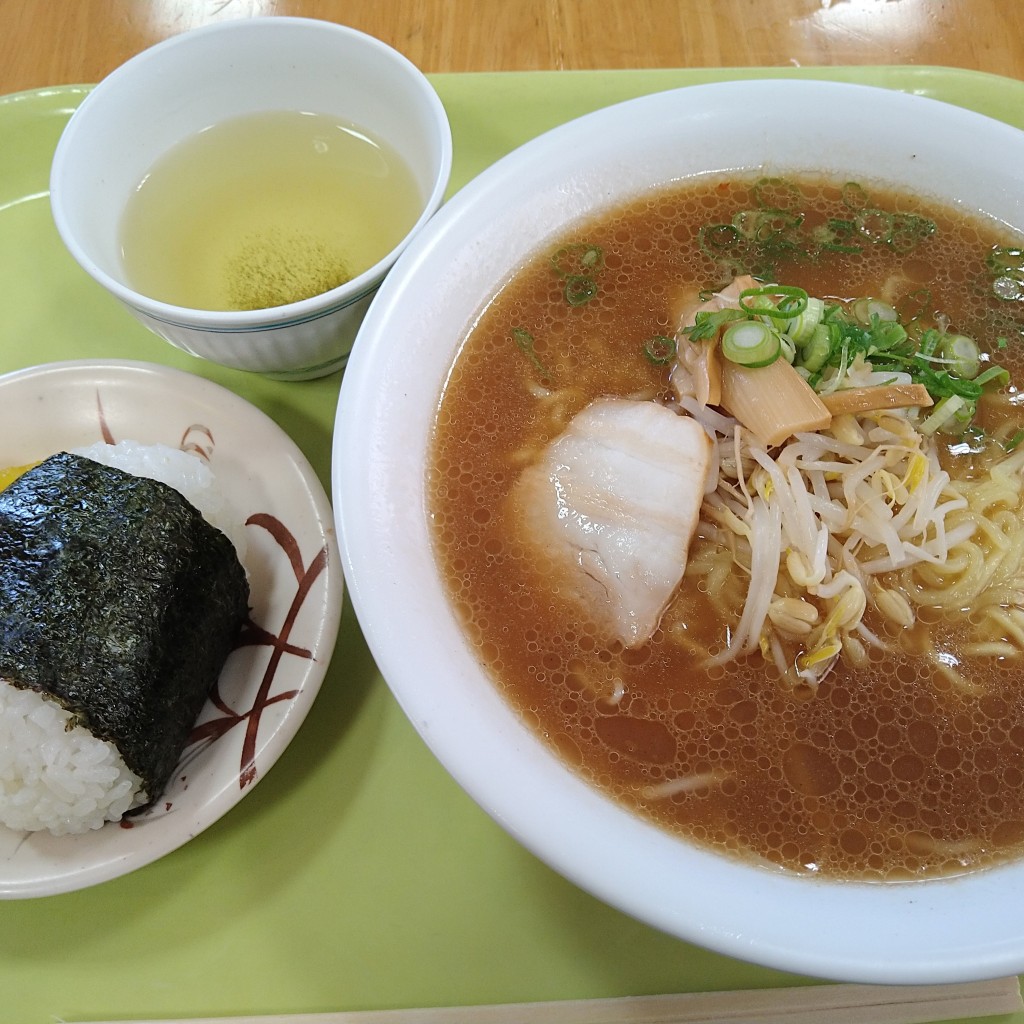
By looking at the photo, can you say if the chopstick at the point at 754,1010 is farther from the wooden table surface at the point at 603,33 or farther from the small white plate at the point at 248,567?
the wooden table surface at the point at 603,33

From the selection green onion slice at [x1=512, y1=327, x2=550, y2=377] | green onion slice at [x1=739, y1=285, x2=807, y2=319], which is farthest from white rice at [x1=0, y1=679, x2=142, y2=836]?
green onion slice at [x1=739, y1=285, x2=807, y2=319]

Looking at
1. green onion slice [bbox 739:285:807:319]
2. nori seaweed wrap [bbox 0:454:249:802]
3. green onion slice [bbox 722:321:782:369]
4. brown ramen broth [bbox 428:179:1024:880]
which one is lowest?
nori seaweed wrap [bbox 0:454:249:802]

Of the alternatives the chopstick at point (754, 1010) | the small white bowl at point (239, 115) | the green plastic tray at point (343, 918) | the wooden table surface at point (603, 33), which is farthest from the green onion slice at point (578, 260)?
the chopstick at point (754, 1010)

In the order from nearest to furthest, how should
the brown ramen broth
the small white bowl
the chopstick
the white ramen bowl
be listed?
the white ramen bowl
the brown ramen broth
the chopstick
the small white bowl

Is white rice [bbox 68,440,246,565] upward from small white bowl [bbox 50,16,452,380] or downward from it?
downward

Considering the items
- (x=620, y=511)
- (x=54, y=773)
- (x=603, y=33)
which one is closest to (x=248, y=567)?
(x=54, y=773)

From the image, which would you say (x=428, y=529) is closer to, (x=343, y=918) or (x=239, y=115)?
(x=343, y=918)

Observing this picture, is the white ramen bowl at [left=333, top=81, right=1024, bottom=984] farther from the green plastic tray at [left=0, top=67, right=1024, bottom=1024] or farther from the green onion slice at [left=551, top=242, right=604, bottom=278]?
the green plastic tray at [left=0, top=67, right=1024, bottom=1024]

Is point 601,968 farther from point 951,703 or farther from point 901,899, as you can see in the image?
point 951,703

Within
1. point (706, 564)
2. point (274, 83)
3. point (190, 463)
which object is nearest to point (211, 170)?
point (274, 83)
